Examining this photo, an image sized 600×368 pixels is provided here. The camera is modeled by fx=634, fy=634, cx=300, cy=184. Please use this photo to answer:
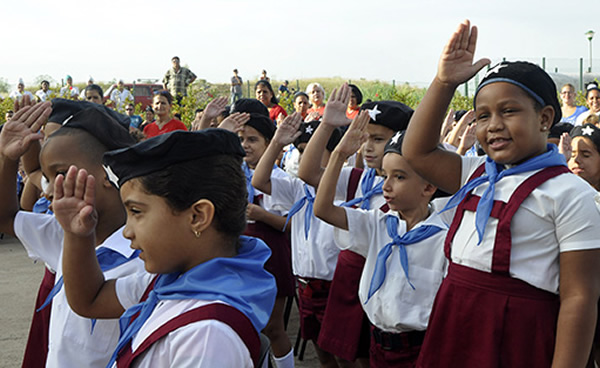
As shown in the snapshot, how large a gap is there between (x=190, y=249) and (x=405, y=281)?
1.47 meters

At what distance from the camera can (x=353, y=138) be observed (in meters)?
3.18

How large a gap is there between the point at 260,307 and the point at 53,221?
129 centimetres

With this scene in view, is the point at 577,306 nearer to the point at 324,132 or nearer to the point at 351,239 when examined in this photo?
the point at 351,239

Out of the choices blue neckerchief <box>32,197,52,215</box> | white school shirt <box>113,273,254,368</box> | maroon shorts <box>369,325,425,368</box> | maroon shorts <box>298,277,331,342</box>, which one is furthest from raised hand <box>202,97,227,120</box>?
white school shirt <box>113,273,254,368</box>

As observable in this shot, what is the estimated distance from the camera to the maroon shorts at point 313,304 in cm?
405

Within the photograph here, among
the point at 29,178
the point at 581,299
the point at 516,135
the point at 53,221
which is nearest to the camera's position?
the point at 581,299

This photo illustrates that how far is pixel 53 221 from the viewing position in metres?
2.60

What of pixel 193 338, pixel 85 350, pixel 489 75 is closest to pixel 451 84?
pixel 489 75

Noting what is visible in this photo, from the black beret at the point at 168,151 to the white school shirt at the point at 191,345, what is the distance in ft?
1.23

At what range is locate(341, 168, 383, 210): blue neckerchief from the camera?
147 inches

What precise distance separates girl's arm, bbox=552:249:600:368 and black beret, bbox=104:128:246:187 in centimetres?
111

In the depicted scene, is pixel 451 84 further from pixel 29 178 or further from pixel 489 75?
pixel 29 178

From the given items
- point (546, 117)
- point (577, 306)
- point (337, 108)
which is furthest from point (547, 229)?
point (337, 108)

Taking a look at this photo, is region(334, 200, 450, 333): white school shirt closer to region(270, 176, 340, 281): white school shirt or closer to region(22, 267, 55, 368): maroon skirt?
region(270, 176, 340, 281): white school shirt
